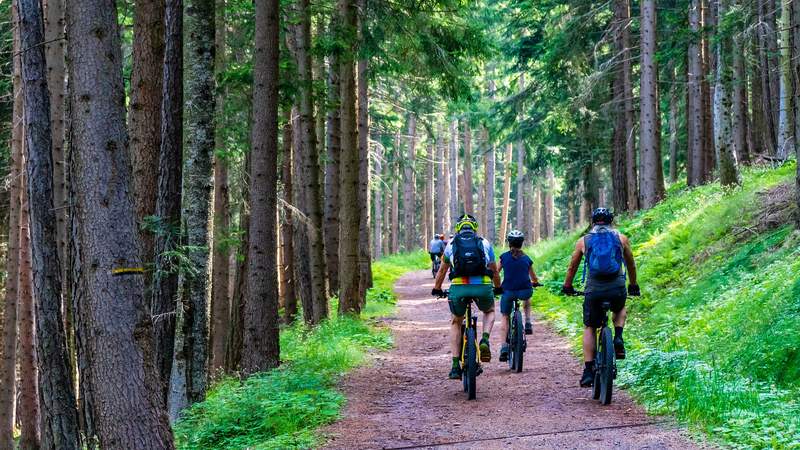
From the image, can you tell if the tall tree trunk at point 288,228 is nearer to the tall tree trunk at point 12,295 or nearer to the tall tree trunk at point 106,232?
the tall tree trunk at point 12,295

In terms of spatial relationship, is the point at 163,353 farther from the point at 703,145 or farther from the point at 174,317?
the point at 703,145

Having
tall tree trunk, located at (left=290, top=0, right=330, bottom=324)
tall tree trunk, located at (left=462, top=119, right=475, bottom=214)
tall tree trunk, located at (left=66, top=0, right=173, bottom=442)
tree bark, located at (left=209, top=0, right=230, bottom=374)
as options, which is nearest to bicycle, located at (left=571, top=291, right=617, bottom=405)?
tall tree trunk, located at (left=66, top=0, right=173, bottom=442)

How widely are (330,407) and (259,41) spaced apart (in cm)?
564

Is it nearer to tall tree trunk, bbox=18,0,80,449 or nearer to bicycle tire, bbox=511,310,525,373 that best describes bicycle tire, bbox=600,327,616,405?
bicycle tire, bbox=511,310,525,373

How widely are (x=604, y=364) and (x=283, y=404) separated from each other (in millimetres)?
3623

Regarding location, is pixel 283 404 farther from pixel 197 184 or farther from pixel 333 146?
pixel 333 146

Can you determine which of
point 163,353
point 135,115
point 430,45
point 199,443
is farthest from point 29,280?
point 430,45

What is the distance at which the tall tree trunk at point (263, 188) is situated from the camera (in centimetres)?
1124

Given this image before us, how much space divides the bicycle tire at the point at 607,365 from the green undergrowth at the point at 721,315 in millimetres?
460

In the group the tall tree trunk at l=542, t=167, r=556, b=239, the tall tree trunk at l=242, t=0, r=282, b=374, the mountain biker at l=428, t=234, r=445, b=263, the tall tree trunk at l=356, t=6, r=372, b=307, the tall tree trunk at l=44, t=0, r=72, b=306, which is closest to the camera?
the tall tree trunk at l=242, t=0, r=282, b=374

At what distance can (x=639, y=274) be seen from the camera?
15672 mm

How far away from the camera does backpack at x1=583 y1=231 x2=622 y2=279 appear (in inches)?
322

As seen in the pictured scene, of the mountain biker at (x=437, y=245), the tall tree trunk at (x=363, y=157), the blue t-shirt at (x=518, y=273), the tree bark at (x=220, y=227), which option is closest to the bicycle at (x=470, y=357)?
the blue t-shirt at (x=518, y=273)

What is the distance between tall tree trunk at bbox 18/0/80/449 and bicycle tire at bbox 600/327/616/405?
267 inches
